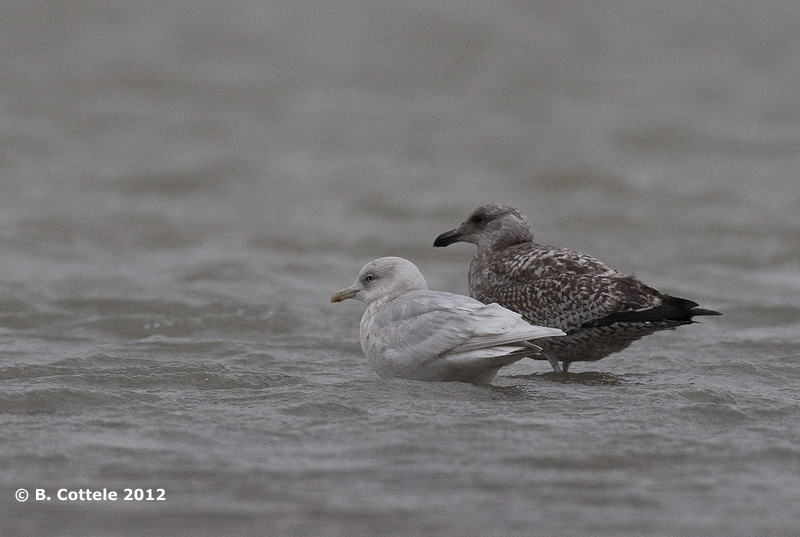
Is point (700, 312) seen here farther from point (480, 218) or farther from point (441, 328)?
point (480, 218)

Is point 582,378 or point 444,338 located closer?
point 444,338

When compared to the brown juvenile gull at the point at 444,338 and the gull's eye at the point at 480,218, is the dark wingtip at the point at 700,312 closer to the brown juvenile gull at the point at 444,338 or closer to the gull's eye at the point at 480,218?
the brown juvenile gull at the point at 444,338

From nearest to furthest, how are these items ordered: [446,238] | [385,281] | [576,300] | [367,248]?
[385,281] → [576,300] → [446,238] → [367,248]

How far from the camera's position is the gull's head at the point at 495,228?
28.2ft

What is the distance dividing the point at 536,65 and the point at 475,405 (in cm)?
1472

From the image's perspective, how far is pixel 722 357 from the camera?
825cm

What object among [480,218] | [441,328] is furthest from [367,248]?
[441,328]

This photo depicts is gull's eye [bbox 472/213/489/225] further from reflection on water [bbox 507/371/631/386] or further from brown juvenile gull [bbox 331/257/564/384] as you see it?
brown juvenile gull [bbox 331/257/564/384]

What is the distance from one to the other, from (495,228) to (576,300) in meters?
1.37

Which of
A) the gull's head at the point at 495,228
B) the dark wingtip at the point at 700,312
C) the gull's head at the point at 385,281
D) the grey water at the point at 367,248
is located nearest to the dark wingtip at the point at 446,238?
the gull's head at the point at 495,228

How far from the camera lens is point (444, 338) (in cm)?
645

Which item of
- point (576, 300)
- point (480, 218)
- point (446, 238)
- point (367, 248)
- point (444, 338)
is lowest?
point (444, 338)

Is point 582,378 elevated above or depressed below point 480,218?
below

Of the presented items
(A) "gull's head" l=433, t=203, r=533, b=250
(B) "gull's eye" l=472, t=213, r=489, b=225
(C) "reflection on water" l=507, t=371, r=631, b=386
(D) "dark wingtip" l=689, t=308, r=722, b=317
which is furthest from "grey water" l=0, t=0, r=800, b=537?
(B) "gull's eye" l=472, t=213, r=489, b=225
